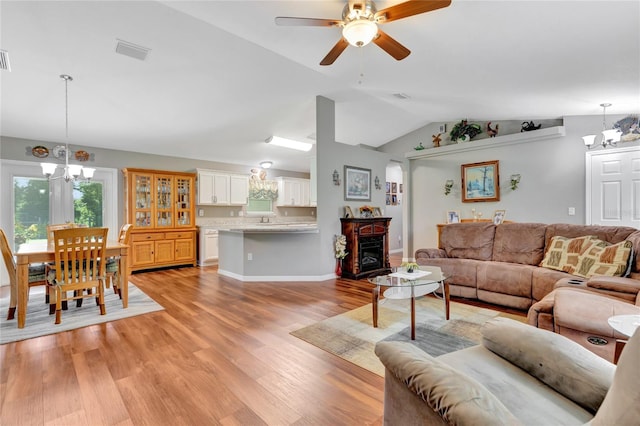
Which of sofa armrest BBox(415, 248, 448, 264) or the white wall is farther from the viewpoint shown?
the white wall

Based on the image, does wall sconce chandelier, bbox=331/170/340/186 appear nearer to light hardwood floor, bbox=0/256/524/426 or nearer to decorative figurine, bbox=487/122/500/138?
light hardwood floor, bbox=0/256/524/426

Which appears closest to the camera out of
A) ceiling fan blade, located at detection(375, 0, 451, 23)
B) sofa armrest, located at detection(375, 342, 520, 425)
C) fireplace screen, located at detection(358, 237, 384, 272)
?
sofa armrest, located at detection(375, 342, 520, 425)

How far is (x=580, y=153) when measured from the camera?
4.82 meters

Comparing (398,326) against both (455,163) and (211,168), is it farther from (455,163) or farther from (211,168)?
(211,168)

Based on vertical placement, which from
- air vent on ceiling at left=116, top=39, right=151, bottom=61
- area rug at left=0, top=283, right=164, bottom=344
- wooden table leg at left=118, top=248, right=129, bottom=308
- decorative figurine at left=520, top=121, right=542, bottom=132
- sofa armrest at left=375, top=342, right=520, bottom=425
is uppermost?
air vent on ceiling at left=116, top=39, right=151, bottom=61

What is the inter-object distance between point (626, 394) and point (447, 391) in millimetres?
393

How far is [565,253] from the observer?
3254 mm

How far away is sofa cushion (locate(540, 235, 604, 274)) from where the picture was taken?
3145mm

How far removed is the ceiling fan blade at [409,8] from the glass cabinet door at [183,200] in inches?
203

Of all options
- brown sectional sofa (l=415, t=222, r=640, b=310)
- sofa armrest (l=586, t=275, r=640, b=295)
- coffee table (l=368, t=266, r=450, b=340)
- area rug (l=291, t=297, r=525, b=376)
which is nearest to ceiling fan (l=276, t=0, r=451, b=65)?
coffee table (l=368, t=266, r=450, b=340)

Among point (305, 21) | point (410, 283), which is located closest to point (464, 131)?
point (410, 283)

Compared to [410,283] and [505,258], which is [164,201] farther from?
[505,258]

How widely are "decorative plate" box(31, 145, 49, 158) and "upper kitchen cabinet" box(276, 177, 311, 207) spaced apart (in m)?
4.43

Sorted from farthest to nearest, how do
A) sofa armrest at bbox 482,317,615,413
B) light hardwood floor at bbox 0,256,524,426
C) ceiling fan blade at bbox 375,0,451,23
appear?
1. ceiling fan blade at bbox 375,0,451,23
2. light hardwood floor at bbox 0,256,524,426
3. sofa armrest at bbox 482,317,615,413
